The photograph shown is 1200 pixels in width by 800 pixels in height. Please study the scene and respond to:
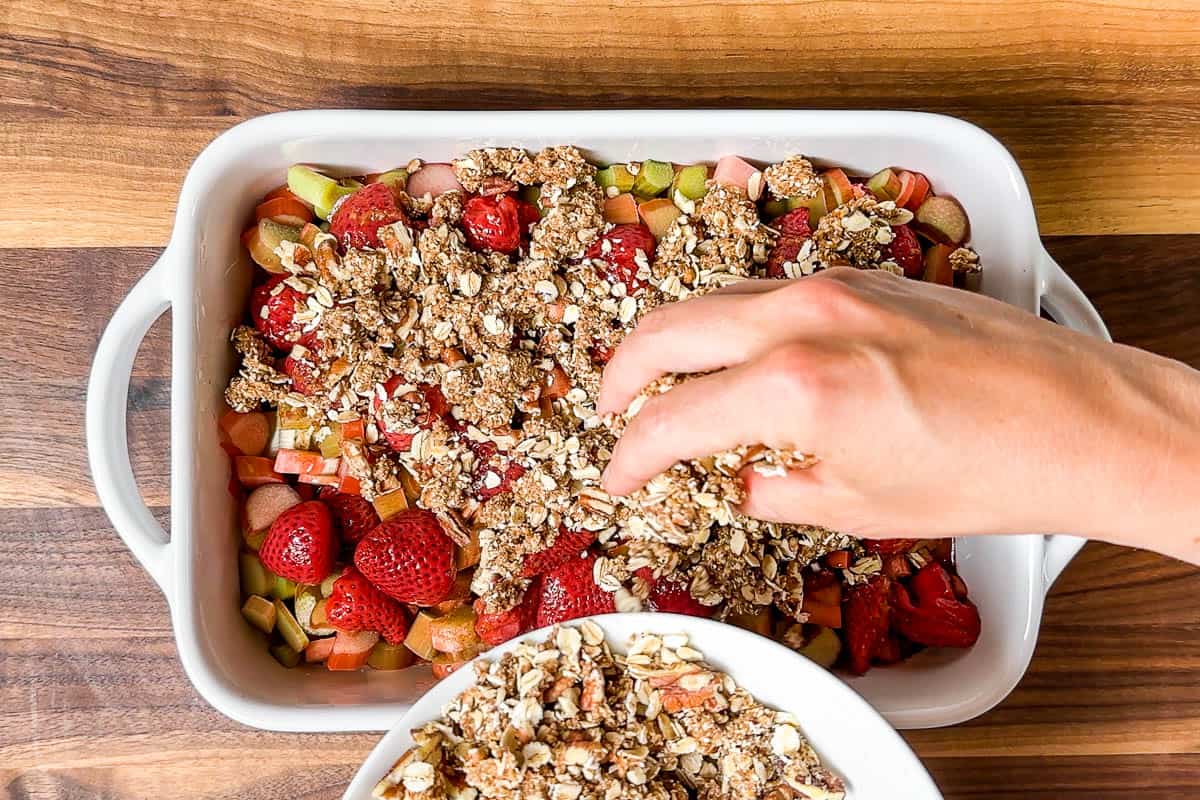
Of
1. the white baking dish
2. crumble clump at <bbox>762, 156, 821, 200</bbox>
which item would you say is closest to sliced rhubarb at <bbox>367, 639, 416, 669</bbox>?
the white baking dish

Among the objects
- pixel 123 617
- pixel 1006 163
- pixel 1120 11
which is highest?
pixel 1120 11

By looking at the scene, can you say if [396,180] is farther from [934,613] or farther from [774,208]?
[934,613]

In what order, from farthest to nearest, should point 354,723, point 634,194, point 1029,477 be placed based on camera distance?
point 634,194, point 354,723, point 1029,477

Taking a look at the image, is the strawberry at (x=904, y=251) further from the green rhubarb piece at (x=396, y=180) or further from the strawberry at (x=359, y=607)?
the strawberry at (x=359, y=607)

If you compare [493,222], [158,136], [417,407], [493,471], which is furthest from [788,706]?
[158,136]

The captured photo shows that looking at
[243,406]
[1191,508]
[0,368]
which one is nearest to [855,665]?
[1191,508]

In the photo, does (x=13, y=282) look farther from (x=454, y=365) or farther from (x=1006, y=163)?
(x=1006, y=163)

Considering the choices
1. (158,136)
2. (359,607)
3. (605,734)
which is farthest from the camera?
(158,136)
